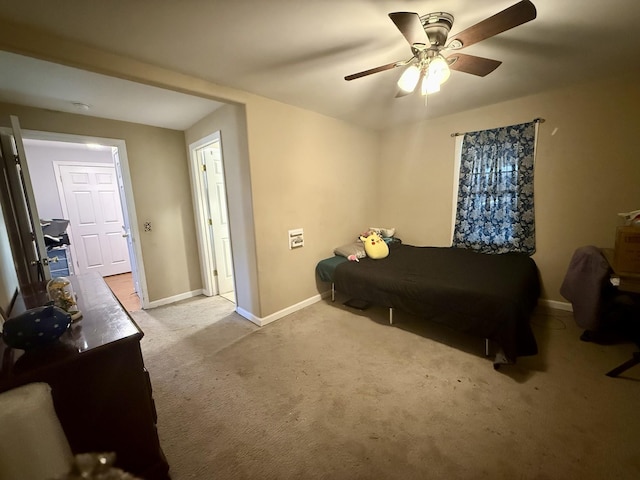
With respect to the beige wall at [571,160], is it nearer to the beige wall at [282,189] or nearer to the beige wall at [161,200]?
the beige wall at [282,189]

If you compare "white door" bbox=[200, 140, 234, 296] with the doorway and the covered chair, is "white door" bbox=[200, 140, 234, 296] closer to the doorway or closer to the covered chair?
the doorway

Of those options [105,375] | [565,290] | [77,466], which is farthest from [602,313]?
[105,375]

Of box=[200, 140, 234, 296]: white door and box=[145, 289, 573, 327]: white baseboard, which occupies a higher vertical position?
box=[200, 140, 234, 296]: white door

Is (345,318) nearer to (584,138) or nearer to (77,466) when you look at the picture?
(77,466)

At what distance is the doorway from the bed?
4.88 feet

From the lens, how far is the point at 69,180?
457cm

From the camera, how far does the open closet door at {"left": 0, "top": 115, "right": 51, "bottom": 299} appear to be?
2.11 metres

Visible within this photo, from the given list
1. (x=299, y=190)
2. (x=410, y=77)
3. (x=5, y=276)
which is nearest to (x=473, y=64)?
(x=410, y=77)

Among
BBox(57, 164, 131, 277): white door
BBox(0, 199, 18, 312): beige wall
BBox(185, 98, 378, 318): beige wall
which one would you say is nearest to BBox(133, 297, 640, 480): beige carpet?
BBox(185, 98, 378, 318): beige wall

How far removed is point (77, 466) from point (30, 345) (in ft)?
2.92

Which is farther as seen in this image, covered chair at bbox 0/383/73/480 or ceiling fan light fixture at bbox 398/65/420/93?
ceiling fan light fixture at bbox 398/65/420/93

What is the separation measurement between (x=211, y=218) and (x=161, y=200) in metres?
0.65

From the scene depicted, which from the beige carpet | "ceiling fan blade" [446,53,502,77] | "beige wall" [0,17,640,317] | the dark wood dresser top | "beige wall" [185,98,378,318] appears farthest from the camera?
"beige wall" [185,98,378,318]

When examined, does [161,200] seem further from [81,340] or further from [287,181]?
[81,340]
